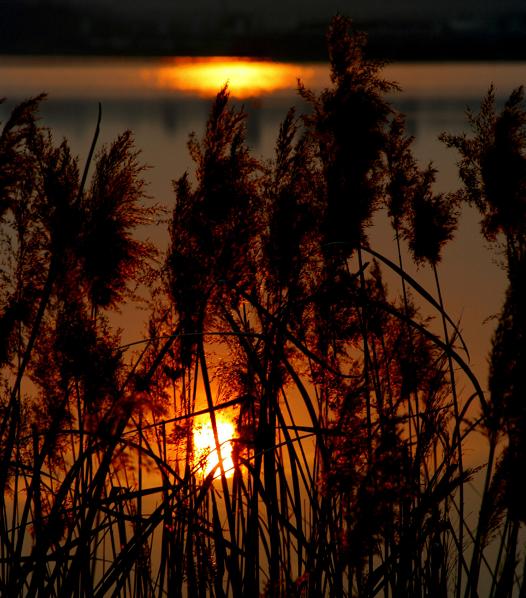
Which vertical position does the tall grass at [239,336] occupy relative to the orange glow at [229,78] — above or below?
below

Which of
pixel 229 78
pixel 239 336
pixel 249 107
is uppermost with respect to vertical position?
pixel 249 107

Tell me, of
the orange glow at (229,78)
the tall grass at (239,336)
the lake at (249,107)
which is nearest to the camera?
the tall grass at (239,336)

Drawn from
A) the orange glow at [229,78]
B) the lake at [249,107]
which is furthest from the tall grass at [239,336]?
the orange glow at [229,78]

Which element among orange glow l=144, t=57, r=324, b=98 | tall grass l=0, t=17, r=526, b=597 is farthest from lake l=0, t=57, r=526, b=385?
tall grass l=0, t=17, r=526, b=597

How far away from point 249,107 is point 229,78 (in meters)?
1.20

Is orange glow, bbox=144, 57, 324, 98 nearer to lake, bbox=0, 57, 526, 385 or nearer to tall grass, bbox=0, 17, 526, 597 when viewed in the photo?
lake, bbox=0, 57, 526, 385

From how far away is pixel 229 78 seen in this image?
8.84 feet

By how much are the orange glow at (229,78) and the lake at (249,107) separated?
3cm

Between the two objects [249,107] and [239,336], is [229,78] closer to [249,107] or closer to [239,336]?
[239,336]

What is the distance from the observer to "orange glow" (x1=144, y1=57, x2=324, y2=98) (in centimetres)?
562

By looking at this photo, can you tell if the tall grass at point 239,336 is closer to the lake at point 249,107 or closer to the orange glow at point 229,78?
the lake at point 249,107

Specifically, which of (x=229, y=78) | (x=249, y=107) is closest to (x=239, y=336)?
(x=229, y=78)

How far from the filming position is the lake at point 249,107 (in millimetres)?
6543

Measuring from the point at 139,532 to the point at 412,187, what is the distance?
1.54 metres
